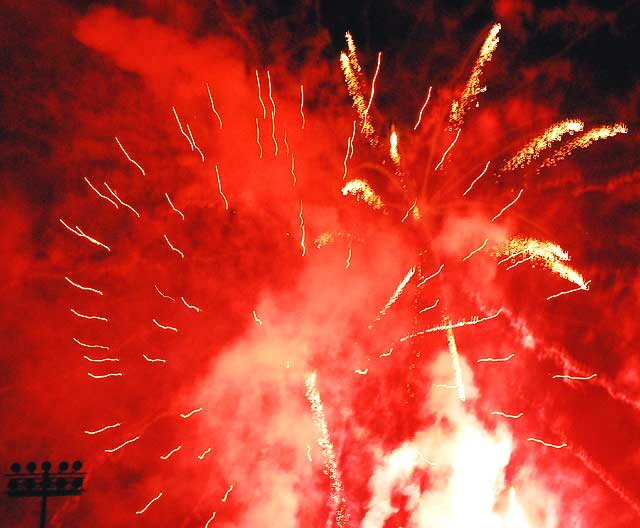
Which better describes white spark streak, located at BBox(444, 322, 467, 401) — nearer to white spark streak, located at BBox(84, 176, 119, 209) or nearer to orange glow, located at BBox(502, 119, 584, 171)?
orange glow, located at BBox(502, 119, 584, 171)

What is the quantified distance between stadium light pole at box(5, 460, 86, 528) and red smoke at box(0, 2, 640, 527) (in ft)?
1.41

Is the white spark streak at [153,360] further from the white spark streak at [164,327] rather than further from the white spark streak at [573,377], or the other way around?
the white spark streak at [573,377]

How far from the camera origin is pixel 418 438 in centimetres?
803

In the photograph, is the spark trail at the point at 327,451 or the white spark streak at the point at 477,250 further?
the white spark streak at the point at 477,250

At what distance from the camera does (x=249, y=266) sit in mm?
7688

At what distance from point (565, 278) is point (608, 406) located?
225cm

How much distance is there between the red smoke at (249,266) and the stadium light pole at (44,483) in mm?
431

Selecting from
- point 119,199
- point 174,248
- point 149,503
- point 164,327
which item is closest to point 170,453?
point 149,503

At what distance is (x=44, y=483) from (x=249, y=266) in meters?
3.39

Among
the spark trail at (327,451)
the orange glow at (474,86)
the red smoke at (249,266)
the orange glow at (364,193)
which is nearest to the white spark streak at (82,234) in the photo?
the red smoke at (249,266)

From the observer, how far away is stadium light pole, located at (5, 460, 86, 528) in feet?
21.6

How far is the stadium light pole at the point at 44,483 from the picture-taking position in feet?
21.6

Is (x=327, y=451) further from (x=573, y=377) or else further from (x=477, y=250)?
(x=573, y=377)

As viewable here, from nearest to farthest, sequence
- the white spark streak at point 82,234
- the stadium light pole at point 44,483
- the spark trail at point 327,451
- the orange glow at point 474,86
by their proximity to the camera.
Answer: the stadium light pole at point 44,483 → the white spark streak at point 82,234 → the orange glow at point 474,86 → the spark trail at point 327,451
